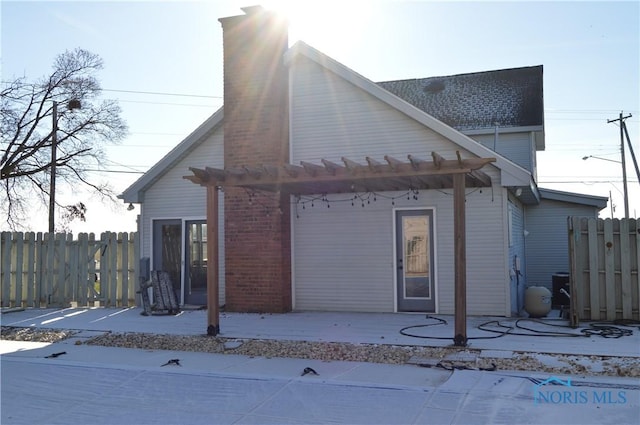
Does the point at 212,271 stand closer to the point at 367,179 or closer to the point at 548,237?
the point at 367,179

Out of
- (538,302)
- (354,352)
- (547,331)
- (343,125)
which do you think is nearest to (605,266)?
(538,302)

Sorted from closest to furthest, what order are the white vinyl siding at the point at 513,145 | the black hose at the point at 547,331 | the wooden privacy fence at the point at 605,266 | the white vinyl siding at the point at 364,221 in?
the black hose at the point at 547,331 < the wooden privacy fence at the point at 605,266 < the white vinyl siding at the point at 364,221 < the white vinyl siding at the point at 513,145

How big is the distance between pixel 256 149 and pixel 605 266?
710 cm

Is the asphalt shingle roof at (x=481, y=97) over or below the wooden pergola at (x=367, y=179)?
over

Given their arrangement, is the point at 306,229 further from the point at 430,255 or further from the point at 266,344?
the point at 266,344

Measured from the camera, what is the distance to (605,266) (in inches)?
415

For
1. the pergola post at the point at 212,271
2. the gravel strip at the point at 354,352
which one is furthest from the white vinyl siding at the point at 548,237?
the pergola post at the point at 212,271

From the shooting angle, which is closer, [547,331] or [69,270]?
[547,331]

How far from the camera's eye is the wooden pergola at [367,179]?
27.6ft

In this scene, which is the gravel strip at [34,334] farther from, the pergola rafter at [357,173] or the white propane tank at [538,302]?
the white propane tank at [538,302]

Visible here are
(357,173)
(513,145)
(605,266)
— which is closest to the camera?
(357,173)

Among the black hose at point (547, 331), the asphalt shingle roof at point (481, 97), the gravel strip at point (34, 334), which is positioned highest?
the asphalt shingle roof at point (481, 97)

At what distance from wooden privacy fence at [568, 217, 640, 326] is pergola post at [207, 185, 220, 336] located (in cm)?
614

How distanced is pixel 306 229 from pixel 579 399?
25.4ft
